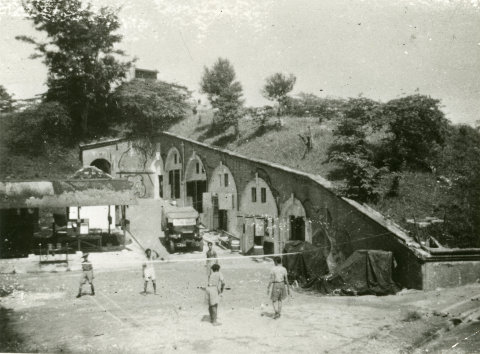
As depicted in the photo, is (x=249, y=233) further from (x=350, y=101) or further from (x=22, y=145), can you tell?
(x=22, y=145)

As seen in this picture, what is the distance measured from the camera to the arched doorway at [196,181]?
32.0 m

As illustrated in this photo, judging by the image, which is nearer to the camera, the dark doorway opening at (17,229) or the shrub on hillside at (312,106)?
the dark doorway opening at (17,229)

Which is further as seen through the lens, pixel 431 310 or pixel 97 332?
pixel 431 310

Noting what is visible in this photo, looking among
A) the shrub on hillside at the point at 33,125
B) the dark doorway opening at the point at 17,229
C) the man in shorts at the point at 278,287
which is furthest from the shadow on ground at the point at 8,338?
the shrub on hillside at the point at 33,125

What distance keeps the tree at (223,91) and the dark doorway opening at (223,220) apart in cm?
610

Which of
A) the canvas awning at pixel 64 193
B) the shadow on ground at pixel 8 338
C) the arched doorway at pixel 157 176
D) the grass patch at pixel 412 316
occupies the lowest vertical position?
the shadow on ground at pixel 8 338

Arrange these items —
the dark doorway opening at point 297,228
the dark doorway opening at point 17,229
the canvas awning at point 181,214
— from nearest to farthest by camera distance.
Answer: the dark doorway opening at point 17,229
the dark doorway opening at point 297,228
the canvas awning at point 181,214

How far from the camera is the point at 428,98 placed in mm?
21344

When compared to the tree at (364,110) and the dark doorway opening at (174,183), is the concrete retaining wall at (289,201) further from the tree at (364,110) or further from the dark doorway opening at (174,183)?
the tree at (364,110)

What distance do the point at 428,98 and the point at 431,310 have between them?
12.0 m

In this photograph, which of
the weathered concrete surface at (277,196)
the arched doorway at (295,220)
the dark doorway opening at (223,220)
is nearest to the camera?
the weathered concrete surface at (277,196)

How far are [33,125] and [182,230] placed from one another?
1442 centimetres

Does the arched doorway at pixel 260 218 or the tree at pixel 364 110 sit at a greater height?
the tree at pixel 364 110

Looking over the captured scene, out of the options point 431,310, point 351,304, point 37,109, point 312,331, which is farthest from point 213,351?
point 37,109
